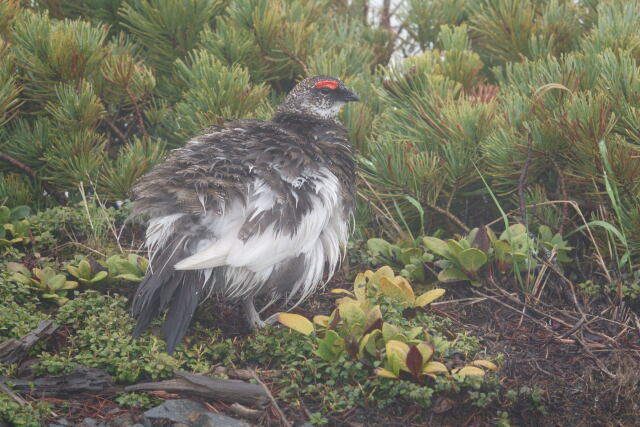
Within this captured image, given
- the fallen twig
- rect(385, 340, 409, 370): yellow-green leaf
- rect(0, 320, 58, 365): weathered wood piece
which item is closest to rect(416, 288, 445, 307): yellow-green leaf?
rect(385, 340, 409, 370): yellow-green leaf

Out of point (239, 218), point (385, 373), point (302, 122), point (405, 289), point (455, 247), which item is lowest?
point (385, 373)

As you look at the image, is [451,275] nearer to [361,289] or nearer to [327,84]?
[361,289]

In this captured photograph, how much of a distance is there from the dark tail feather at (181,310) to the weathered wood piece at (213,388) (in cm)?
21

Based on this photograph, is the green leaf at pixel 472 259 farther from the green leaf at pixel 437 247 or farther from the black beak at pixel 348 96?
the black beak at pixel 348 96

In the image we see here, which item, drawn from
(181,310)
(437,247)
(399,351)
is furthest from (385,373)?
(437,247)

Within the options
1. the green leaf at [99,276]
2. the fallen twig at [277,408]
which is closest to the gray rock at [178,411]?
the fallen twig at [277,408]

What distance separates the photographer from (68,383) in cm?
322

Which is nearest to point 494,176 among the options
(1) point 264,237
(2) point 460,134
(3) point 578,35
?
(2) point 460,134

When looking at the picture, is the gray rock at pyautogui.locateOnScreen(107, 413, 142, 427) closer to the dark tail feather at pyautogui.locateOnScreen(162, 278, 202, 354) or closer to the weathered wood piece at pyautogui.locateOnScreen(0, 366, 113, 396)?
the weathered wood piece at pyautogui.locateOnScreen(0, 366, 113, 396)

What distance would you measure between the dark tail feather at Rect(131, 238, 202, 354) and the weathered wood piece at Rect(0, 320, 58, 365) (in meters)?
0.40

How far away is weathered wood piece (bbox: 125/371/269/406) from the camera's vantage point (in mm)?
3145

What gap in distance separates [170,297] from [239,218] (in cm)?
48

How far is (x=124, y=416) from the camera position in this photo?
3.03 m

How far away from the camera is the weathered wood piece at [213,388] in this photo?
3.14 m
